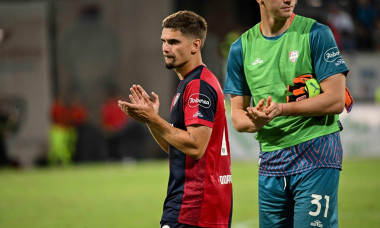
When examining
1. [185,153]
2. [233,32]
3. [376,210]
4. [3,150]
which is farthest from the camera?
[233,32]

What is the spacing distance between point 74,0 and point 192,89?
2096 centimetres

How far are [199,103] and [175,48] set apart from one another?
479 millimetres

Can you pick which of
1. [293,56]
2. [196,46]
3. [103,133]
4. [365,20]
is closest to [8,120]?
[103,133]

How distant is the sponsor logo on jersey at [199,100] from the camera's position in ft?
13.9

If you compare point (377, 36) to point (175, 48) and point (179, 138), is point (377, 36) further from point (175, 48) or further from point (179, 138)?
point (179, 138)

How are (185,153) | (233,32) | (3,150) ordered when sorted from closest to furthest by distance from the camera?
(185,153) → (3,150) → (233,32)

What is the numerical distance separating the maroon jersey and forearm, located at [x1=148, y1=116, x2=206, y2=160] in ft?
0.38

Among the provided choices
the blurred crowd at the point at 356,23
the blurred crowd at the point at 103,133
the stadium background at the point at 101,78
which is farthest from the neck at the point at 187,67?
the blurred crowd at the point at 103,133

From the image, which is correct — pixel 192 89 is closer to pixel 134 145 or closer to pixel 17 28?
pixel 17 28

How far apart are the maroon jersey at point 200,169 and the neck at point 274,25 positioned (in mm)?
567

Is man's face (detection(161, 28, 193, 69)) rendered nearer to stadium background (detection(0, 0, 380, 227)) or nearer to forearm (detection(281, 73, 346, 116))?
forearm (detection(281, 73, 346, 116))

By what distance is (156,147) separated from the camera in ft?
79.1

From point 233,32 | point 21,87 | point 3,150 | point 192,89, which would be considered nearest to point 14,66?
point 21,87

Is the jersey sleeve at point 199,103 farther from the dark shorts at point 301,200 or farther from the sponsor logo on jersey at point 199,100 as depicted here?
the dark shorts at point 301,200
